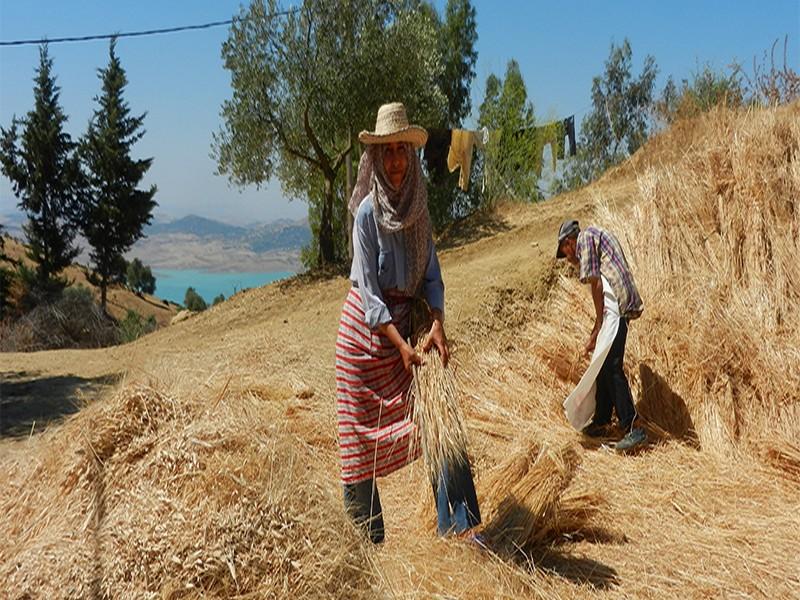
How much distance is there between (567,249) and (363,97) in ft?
29.0

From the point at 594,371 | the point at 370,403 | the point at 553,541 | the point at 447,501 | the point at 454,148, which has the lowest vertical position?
the point at 553,541

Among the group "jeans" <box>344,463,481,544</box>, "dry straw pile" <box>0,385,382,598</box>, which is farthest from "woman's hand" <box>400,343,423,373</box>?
"dry straw pile" <box>0,385,382,598</box>

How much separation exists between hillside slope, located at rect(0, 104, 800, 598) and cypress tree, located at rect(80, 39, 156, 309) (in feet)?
48.8

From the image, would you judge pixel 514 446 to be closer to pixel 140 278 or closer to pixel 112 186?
pixel 112 186

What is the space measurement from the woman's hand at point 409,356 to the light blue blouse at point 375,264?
0.12m

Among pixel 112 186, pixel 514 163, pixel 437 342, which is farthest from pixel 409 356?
pixel 112 186

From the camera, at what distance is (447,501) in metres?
2.59

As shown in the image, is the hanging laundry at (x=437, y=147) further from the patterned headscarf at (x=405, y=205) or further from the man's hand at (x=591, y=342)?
the patterned headscarf at (x=405, y=205)

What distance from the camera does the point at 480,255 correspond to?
32.4 feet

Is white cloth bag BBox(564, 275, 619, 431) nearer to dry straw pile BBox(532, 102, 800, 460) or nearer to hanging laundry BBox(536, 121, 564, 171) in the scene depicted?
dry straw pile BBox(532, 102, 800, 460)

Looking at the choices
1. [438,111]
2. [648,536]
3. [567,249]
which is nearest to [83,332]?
[438,111]

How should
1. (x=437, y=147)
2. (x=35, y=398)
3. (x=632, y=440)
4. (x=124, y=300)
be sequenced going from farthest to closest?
(x=124, y=300)
(x=437, y=147)
(x=35, y=398)
(x=632, y=440)

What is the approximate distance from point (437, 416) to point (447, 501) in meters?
0.40

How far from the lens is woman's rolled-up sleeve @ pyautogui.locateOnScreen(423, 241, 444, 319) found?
102 inches
